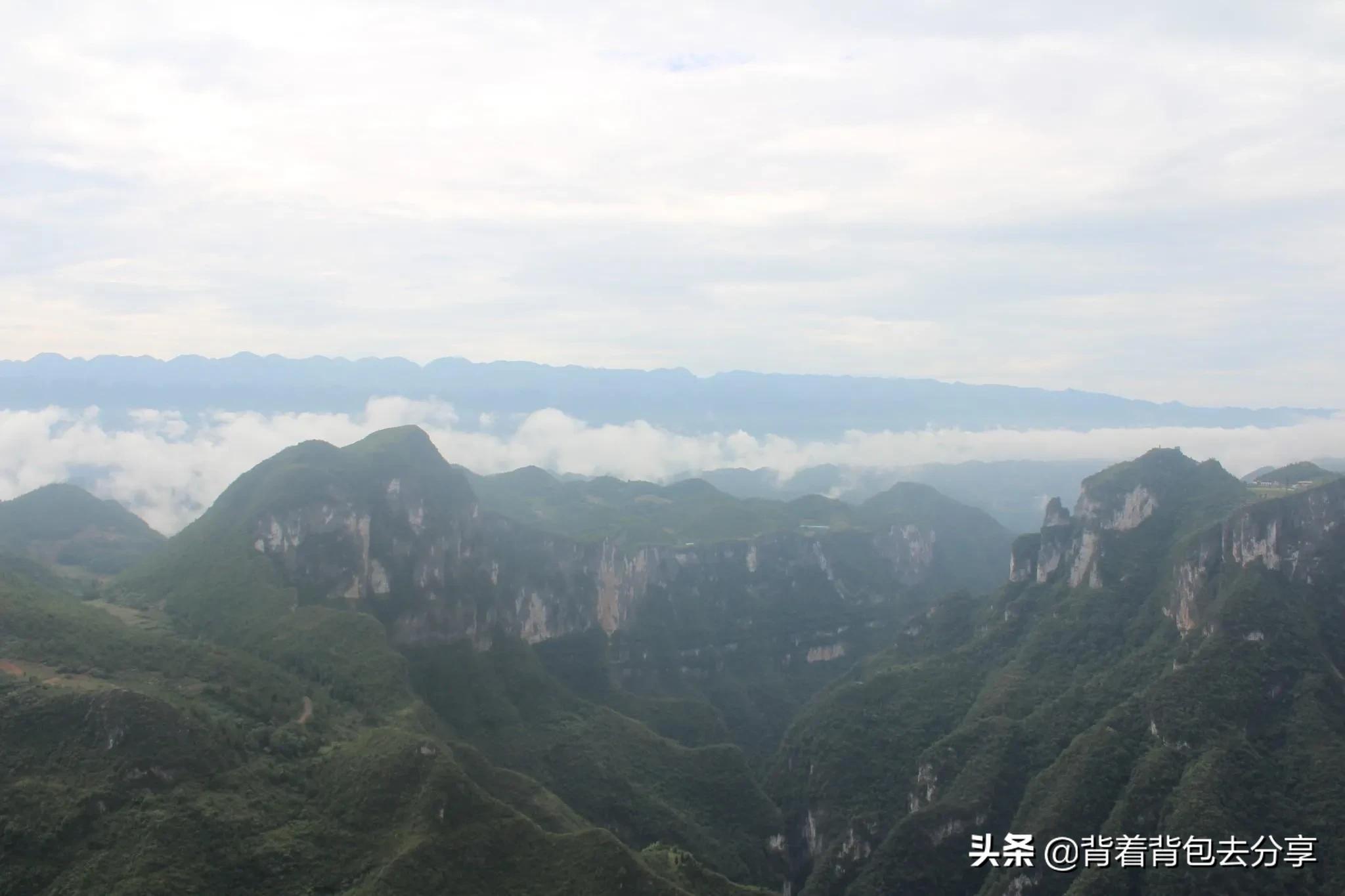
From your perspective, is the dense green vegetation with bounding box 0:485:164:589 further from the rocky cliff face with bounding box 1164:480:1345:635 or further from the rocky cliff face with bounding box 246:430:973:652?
the rocky cliff face with bounding box 1164:480:1345:635

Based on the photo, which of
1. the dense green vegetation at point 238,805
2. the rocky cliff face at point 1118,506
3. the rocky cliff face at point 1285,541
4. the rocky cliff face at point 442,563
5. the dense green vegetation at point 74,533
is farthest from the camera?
the dense green vegetation at point 74,533

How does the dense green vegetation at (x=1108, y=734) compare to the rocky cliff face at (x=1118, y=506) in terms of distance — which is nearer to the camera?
the dense green vegetation at (x=1108, y=734)

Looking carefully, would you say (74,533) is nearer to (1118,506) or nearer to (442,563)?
(442,563)

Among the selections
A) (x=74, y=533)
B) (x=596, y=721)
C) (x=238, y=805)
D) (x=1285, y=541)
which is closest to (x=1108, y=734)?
(x=1285, y=541)

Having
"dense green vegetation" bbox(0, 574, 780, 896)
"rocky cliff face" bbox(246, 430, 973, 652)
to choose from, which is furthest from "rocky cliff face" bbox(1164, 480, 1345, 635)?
"rocky cliff face" bbox(246, 430, 973, 652)

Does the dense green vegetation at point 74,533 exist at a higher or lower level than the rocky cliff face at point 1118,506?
lower

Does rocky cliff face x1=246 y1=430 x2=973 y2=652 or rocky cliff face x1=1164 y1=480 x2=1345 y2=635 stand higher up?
rocky cliff face x1=1164 y1=480 x2=1345 y2=635

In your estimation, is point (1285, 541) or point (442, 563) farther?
point (442, 563)

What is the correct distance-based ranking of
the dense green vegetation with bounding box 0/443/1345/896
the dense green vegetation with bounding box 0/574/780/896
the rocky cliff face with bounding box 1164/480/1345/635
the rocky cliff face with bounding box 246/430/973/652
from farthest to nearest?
the rocky cliff face with bounding box 246/430/973/652 → the rocky cliff face with bounding box 1164/480/1345/635 → the dense green vegetation with bounding box 0/443/1345/896 → the dense green vegetation with bounding box 0/574/780/896

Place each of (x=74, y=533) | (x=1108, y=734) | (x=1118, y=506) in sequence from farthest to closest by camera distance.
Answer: (x=74, y=533) < (x=1118, y=506) < (x=1108, y=734)

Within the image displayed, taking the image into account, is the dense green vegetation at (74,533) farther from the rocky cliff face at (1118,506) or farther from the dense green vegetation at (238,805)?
the rocky cliff face at (1118,506)

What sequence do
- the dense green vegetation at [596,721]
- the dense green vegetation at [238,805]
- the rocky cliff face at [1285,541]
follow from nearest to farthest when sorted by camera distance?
the dense green vegetation at [238,805] < the dense green vegetation at [596,721] < the rocky cliff face at [1285,541]

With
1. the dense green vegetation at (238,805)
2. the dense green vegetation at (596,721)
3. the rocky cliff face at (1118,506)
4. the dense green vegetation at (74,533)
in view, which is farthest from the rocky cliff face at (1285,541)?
the dense green vegetation at (74,533)

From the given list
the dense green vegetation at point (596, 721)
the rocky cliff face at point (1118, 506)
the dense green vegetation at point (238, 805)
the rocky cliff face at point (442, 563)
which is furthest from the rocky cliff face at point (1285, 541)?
the rocky cliff face at point (442, 563)
